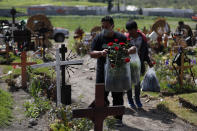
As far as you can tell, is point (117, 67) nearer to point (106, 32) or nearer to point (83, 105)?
point (106, 32)

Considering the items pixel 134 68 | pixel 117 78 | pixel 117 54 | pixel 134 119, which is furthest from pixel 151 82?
pixel 117 54

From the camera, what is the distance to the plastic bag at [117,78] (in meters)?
5.68

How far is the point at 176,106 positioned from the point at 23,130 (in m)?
3.20

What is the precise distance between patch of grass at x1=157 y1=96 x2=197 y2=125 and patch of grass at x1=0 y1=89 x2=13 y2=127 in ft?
9.69

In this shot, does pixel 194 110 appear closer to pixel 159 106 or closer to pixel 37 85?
pixel 159 106

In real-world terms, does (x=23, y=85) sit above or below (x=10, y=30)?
below

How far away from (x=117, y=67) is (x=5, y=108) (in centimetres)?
247

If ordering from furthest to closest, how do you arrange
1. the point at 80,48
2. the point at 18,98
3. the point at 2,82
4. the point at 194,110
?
the point at 80,48, the point at 2,82, the point at 18,98, the point at 194,110

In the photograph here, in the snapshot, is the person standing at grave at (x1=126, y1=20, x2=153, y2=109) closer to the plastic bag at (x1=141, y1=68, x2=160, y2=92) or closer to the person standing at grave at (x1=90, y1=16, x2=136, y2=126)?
the plastic bag at (x1=141, y1=68, x2=160, y2=92)

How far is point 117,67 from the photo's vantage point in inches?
220

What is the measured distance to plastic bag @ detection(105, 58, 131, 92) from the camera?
5684 millimetres

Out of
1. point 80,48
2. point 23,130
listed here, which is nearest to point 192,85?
point 23,130

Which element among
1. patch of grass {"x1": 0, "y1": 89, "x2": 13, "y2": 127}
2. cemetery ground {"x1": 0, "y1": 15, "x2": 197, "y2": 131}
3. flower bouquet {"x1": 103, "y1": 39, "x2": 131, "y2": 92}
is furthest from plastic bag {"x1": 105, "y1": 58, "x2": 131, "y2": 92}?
patch of grass {"x1": 0, "y1": 89, "x2": 13, "y2": 127}

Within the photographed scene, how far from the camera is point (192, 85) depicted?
357 inches
